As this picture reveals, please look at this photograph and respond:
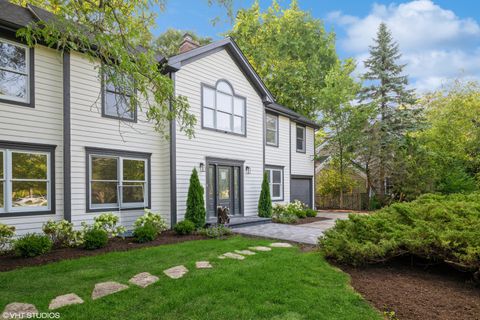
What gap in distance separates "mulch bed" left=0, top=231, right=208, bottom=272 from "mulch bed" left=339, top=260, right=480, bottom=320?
4574 mm

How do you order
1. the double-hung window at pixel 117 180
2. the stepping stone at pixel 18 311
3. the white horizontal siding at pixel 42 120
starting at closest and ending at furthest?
the stepping stone at pixel 18 311
the white horizontal siding at pixel 42 120
the double-hung window at pixel 117 180

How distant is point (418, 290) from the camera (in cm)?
450

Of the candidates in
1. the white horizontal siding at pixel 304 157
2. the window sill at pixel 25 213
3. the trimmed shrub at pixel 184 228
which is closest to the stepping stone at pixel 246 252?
the trimmed shrub at pixel 184 228

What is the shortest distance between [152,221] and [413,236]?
6.49m

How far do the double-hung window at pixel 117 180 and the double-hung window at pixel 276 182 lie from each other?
6.53 m

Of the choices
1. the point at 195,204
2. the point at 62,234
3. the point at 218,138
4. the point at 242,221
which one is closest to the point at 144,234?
the point at 62,234

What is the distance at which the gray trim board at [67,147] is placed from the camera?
769 cm

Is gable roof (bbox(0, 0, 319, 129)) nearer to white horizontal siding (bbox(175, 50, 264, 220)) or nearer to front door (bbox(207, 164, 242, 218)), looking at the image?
white horizontal siding (bbox(175, 50, 264, 220))

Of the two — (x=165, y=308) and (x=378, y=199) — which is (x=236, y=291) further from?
(x=378, y=199)

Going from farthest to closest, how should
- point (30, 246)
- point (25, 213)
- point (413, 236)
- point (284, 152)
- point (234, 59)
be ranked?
point (284, 152) → point (234, 59) → point (25, 213) → point (30, 246) → point (413, 236)

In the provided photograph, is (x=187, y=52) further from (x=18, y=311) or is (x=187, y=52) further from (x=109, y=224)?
(x=18, y=311)

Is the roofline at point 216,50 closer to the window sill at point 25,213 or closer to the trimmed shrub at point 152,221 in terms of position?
the trimmed shrub at point 152,221

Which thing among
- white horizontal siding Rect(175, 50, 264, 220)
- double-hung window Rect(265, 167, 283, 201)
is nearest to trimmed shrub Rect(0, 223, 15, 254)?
white horizontal siding Rect(175, 50, 264, 220)

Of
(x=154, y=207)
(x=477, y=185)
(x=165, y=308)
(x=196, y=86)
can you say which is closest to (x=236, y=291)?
(x=165, y=308)
